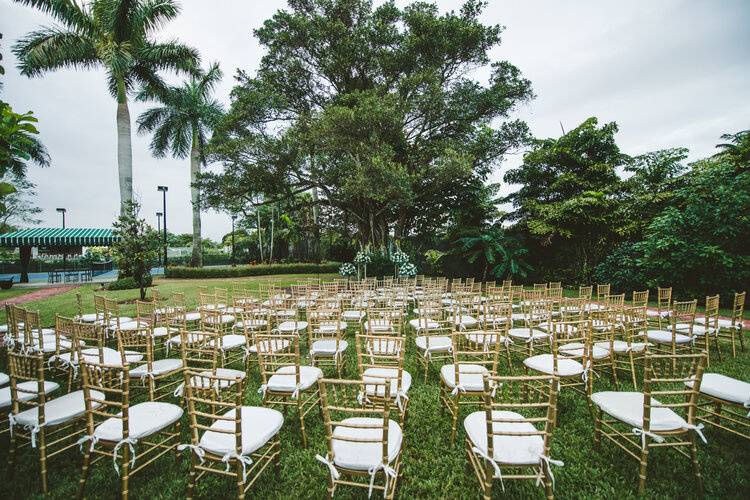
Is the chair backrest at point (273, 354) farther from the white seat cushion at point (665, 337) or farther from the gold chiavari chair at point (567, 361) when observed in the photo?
the white seat cushion at point (665, 337)

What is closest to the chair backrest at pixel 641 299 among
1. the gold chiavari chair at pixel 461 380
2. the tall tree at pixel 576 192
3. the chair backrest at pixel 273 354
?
the gold chiavari chair at pixel 461 380

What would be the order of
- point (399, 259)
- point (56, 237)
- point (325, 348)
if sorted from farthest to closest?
point (56, 237) < point (399, 259) < point (325, 348)

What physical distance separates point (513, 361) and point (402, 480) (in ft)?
11.4

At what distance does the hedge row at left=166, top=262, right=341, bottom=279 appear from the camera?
2033 centimetres

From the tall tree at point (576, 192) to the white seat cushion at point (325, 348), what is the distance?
41.7ft

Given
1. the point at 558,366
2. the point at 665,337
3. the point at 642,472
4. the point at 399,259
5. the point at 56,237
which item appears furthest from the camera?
the point at 56,237

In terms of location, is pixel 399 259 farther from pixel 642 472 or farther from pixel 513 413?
pixel 642 472

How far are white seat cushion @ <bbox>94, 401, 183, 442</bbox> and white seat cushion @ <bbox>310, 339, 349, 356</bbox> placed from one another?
5.71 ft

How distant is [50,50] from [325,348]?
18.4 metres

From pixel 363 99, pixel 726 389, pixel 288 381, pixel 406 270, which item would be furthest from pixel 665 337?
pixel 363 99

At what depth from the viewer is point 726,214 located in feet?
29.3

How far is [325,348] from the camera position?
4.38 meters

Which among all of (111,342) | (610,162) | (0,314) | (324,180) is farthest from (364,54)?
(0,314)

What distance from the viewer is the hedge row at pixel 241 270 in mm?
20328
